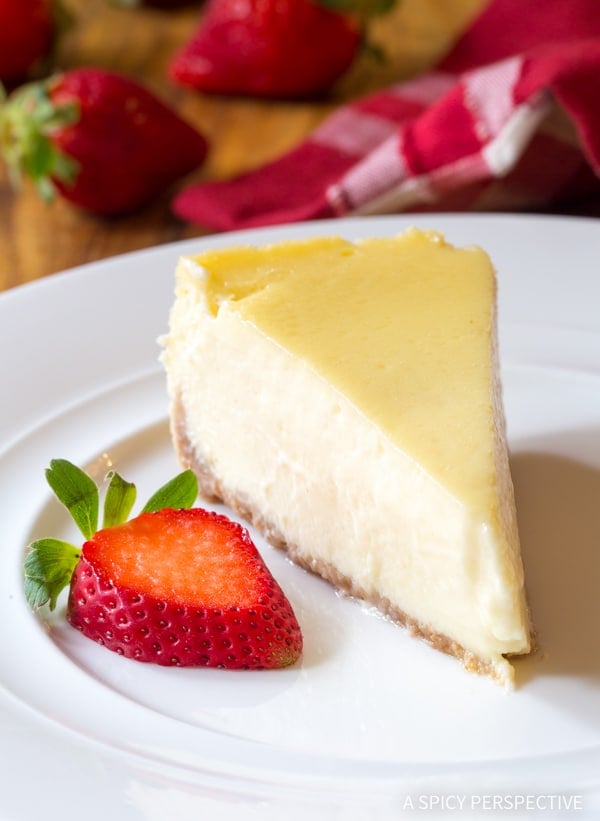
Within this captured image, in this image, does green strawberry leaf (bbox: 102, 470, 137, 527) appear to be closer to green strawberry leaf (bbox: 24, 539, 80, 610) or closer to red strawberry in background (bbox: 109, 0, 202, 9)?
green strawberry leaf (bbox: 24, 539, 80, 610)

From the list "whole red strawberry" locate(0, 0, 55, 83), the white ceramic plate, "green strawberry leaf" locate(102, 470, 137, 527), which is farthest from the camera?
"whole red strawberry" locate(0, 0, 55, 83)

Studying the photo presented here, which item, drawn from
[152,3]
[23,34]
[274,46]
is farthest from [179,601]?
[152,3]

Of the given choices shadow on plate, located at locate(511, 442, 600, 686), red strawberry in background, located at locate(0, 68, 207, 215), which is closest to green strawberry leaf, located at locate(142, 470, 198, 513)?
shadow on plate, located at locate(511, 442, 600, 686)

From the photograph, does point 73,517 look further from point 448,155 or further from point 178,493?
point 448,155

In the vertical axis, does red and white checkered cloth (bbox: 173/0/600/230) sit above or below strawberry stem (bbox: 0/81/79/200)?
below

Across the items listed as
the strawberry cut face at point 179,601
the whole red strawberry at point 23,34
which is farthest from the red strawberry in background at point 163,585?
the whole red strawberry at point 23,34

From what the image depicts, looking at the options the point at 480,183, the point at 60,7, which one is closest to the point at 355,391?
the point at 480,183

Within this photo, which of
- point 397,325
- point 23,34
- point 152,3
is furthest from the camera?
point 152,3
